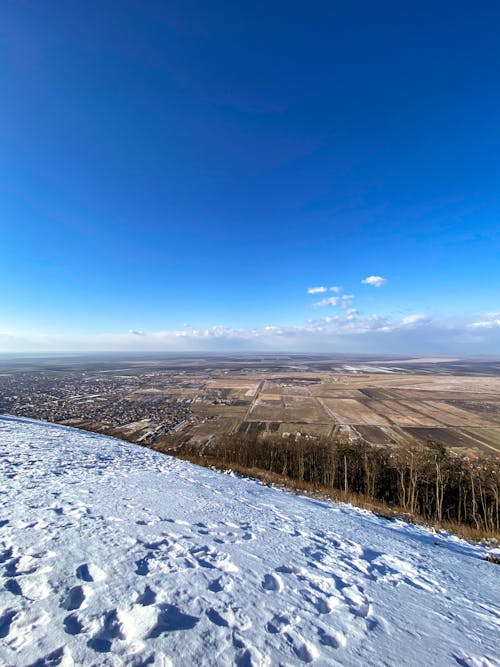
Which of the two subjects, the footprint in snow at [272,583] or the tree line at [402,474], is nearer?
the footprint in snow at [272,583]

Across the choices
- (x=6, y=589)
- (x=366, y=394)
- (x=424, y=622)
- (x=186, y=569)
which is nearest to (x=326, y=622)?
(x=424, y=622)

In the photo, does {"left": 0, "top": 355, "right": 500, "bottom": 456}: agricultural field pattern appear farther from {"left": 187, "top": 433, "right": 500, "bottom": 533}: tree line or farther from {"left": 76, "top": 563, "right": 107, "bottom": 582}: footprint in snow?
{"left": 76, "top": 563, "right": 107, "bottom": 582}: footprint in snow

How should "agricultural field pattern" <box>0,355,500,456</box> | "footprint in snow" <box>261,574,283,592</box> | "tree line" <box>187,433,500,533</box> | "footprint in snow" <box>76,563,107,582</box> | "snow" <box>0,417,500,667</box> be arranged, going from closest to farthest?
1. "snow" <box>0,417,500,667</box>
2. "footprint in snow" <box>76,563,107,582</box>
3. "footprint in snow" <box>261,574,283,592</box>
4. "tree line" <box>187,433,500,533</box>
5. "agricultural field pattern" <box>0,355,500,456</box>

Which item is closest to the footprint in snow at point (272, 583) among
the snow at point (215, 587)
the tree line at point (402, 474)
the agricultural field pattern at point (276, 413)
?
the snow at point (215, 587)

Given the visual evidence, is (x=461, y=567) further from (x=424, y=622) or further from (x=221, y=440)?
(x=221, y=440)

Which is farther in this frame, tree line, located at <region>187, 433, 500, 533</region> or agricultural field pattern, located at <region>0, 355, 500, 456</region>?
agricultural field pattern, located at <region>0, 355, 500, 456</region>

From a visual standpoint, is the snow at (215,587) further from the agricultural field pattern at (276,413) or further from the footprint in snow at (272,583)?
the agricultural field pattern at (276,413)

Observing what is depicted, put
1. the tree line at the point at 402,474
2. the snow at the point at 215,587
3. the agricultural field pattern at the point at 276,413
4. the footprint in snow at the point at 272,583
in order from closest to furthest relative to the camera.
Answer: the snow at the point at 215,587 → the footprint in snow at the point at 272,583 → the tree line at the point at 402,474 → the agricultural field pattern at the point at 276,413

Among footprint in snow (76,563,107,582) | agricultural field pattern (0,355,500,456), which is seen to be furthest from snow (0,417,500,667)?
agricultural field pattern (0,355,500,456)
